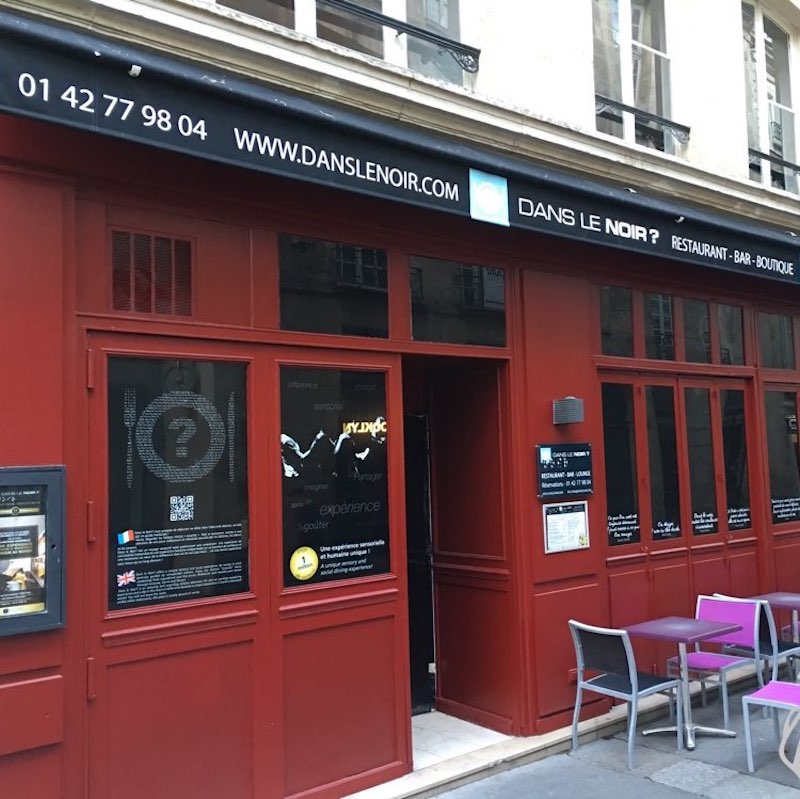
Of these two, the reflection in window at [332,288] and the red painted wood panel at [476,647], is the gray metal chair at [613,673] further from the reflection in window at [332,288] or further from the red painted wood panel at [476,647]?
the reflection in window at [332,288]

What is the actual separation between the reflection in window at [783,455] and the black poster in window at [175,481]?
227 inches

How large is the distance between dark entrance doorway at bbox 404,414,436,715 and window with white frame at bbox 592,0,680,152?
3.06m

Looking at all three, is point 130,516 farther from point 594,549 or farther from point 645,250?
point 645,250

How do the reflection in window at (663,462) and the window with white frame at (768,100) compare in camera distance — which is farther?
the window with white frame at (768,100)

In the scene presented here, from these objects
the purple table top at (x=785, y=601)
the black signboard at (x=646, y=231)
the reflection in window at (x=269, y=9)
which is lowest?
the purple table top at (x=785, y=601)

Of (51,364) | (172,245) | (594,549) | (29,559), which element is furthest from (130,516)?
(594,549)

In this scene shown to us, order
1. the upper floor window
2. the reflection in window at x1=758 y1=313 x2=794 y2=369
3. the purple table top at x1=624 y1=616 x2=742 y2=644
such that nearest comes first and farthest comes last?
the purple table top at x1=624 y1=616 x2=742 y2=644 < the upper floor window < the reflection in window at x1=758 y1=313 x2=794 y2=369

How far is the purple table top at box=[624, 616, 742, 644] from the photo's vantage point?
17.8ft

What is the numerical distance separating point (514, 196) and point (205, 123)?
6.97 feet

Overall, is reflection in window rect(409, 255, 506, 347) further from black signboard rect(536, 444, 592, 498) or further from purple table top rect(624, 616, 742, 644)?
purple table top rect(624, 616, 742, 644)

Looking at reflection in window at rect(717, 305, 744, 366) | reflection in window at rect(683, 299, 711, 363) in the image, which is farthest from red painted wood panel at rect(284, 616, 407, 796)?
reflection in window at rect(717, 305, 744, 366)

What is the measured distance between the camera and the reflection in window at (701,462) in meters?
7.38

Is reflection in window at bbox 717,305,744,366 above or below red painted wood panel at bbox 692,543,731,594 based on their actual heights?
above

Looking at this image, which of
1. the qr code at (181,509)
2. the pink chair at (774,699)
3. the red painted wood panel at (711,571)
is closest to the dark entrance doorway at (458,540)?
the pink chair at (774,699)
